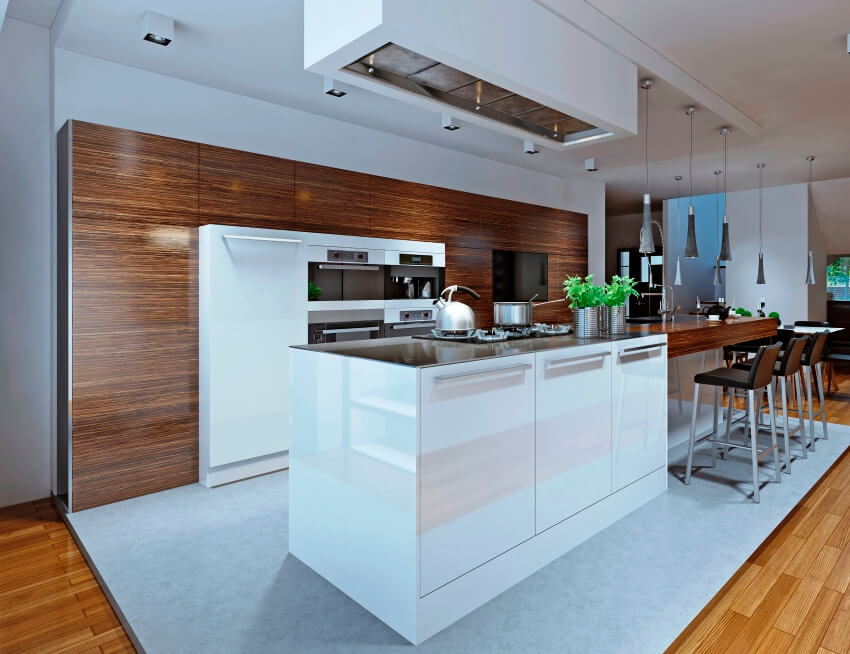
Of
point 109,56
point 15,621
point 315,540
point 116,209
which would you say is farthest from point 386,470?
point 109,56

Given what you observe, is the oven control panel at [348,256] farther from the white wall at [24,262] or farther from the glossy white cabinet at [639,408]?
the glossy white cabinet at [639,408]

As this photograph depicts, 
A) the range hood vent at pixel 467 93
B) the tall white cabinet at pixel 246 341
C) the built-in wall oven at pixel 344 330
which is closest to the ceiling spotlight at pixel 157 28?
the tall white cabinet at pixel 246 341

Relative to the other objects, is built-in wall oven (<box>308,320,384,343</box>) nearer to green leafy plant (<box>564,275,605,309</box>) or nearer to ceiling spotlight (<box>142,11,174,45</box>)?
green leafy plant (<box>564,275,605,309</box>)

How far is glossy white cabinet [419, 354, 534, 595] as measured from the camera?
191 cm

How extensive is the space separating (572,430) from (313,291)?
2.18 meters

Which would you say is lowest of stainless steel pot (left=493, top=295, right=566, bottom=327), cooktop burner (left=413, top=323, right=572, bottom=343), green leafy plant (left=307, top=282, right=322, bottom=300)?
cooktop burner (left=413, top=323, right=572, bottom=343)

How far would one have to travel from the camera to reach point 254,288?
358 cm

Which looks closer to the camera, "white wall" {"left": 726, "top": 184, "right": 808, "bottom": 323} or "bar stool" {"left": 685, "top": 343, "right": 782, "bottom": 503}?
"bar stool" {"left": 685, "top": 343, "right": 782, "bottom": 503}

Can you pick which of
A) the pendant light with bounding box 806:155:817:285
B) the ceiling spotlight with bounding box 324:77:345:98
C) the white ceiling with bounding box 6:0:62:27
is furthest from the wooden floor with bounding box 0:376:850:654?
the pendant light with bounding box 806:155:817:285

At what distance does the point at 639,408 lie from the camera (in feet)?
10.0

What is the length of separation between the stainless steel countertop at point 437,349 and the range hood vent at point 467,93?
122cm

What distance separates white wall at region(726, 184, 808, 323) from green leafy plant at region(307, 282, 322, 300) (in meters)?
7.06

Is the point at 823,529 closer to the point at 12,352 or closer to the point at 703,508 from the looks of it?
the point at 703,508

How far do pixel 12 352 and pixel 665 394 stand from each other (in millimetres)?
3997
